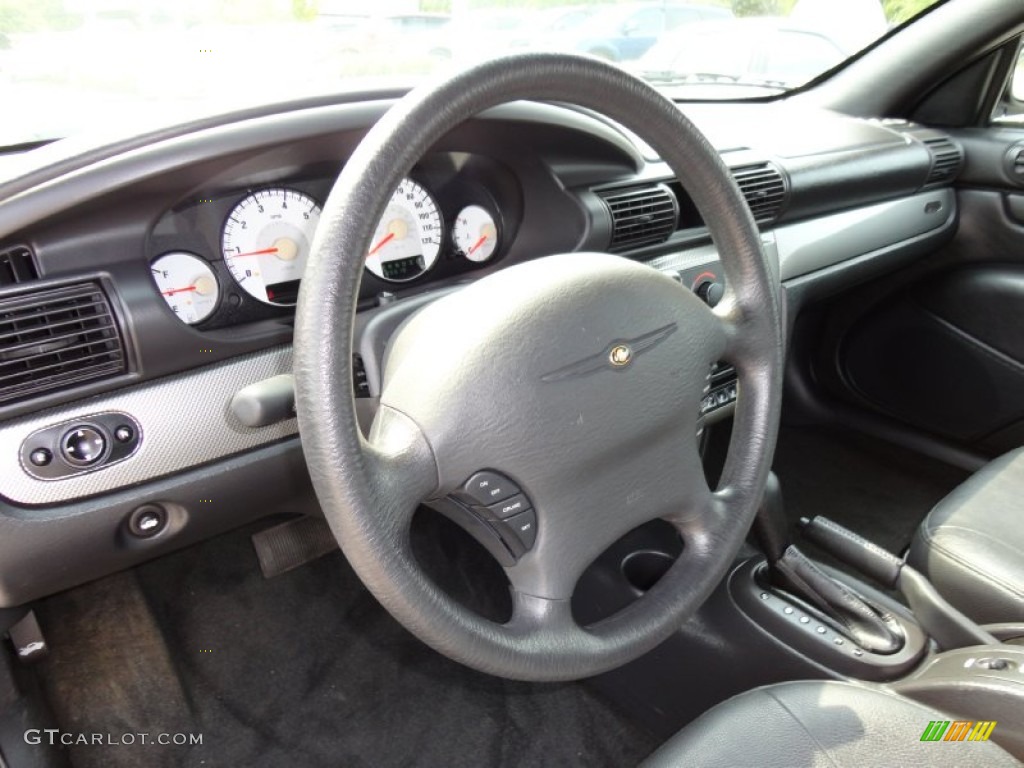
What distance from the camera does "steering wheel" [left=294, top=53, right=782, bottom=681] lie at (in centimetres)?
72

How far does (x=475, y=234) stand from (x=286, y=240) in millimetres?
311

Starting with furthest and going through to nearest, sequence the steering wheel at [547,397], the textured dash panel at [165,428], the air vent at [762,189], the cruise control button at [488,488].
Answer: the air vent at [762,189] → the textured dash panel at [165,428] → the cruise control button at [488,488] → the steering wheel at [547,397]

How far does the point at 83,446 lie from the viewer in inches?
38.6

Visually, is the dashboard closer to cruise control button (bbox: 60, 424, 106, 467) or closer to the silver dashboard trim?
cruise control button (bbox: 60, 424, 106, 467)

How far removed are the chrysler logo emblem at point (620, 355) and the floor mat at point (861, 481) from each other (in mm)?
1455

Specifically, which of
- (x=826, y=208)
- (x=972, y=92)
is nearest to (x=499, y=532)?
(x=826, y=208)

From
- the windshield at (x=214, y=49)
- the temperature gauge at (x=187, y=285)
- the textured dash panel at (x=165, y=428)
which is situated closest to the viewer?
the textured dash panel at (x=165, y=428)

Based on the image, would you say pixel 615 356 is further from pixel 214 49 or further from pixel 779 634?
pixel 214 49

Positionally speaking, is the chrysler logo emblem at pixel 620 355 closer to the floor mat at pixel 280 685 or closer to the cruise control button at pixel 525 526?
the cruise control button at pixel 525 526

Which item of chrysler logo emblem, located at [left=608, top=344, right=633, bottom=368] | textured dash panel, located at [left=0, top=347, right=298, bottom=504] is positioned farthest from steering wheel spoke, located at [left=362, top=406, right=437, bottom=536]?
textured dash panel, located at [left=0, top=347, right=298, bottom=504]

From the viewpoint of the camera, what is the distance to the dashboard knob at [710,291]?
4.84 ft

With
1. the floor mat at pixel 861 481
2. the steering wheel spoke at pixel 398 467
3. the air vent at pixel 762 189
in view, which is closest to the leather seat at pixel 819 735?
the steering wheel spoke at pixel 398 467

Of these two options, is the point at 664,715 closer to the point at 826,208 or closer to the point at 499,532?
the point at 499,532

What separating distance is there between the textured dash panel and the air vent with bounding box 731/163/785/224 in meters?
1.06
